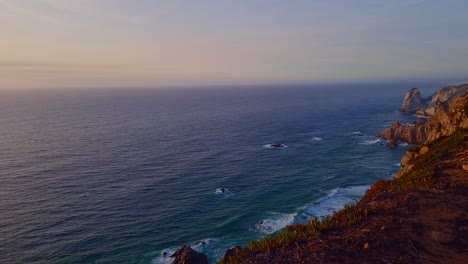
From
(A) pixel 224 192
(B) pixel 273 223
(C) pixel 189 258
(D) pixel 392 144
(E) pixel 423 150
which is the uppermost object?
(E) pixel 423 150

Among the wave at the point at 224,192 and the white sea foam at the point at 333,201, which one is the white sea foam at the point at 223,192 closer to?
the wave at the point at 224,192

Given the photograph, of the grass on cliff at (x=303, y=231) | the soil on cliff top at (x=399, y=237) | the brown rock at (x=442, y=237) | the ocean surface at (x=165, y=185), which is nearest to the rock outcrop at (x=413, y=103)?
the ocean surface at (x=165, y=185)

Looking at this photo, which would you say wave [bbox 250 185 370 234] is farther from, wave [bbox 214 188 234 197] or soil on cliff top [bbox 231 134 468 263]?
soil on cliff top [bbox 231 134 468 263]

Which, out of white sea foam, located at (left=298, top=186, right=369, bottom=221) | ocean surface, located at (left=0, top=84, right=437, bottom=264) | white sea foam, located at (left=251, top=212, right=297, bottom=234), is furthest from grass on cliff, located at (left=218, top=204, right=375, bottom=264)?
white sea foam, located at (left=298, top=186, right=369, bottom=221)

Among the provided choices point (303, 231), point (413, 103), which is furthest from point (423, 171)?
point (413, 103)

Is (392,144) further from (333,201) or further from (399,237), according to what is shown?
(399,237)

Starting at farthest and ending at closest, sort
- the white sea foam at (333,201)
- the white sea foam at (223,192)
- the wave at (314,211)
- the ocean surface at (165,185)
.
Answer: the white sea foam at (223,192), the white sea foam at (333,201), the wave at (314,211), the ocean surface at (165,185)

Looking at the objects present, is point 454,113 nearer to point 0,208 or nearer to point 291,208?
point 291,208
